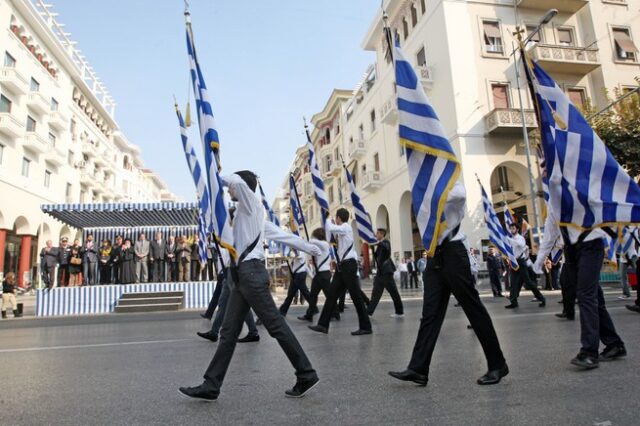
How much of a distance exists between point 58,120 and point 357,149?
22.4 m

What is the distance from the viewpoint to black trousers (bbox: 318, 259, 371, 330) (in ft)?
22.9

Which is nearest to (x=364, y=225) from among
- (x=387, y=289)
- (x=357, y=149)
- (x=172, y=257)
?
(x=387, y=289)

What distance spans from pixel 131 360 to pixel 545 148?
17.9ft

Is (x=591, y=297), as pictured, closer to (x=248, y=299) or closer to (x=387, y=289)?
(x=248, y=299)

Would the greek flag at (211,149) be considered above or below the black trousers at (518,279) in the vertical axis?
above

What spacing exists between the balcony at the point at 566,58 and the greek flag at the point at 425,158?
68.9 feet

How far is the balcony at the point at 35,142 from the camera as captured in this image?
2828 cm

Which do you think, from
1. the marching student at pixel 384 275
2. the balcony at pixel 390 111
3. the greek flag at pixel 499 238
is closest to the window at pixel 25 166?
the balcony at pixel 390 111

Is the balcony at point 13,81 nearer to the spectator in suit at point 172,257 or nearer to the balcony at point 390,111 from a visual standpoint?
the spectator in suit at point 172,257

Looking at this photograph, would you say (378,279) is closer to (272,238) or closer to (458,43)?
(272,238)

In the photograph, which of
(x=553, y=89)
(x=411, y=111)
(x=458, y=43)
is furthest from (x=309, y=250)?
(x=458, y=43)

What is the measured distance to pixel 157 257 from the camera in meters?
17.0

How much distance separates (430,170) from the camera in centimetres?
428

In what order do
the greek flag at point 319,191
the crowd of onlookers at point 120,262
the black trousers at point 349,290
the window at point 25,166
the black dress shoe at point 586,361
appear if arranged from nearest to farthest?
the black dress shoe at point 586,361, the black trousers at point 349,290, the greek flag at point 319,191, the crowd of onlookers at point 120,262, the window at point 25,166
